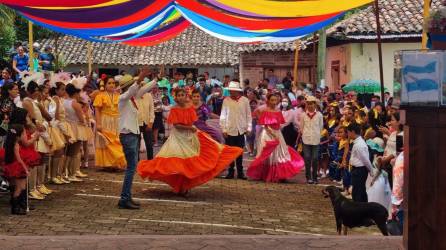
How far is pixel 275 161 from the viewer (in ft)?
43.1

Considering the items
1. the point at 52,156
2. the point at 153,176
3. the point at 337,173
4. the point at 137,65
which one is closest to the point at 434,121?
the point at 153,176

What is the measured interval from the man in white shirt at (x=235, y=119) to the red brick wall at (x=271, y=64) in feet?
54.8

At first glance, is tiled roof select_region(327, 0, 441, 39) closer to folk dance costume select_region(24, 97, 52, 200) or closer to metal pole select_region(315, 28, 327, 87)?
metal pole select_region(315, 28, 327, 87)

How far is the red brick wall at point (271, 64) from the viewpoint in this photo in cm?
3036

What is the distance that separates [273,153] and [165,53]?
22.9m

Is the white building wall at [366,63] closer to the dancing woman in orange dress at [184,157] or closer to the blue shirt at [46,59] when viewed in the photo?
the blue shirt at [46,59]

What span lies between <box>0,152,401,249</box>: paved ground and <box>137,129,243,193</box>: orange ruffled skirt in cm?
29

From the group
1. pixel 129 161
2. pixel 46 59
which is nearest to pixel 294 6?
pixel 129 161

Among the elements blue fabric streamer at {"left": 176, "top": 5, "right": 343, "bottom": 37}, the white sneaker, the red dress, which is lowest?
the white sneaker

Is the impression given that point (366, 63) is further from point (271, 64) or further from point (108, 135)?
point (108, 135)

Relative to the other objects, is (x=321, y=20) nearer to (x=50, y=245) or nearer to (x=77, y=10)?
(x=77, y=10)

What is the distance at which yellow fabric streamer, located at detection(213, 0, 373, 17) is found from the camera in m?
10.5

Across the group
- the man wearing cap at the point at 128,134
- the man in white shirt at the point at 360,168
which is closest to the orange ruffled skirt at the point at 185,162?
the man wearing cap at the point at 128,134

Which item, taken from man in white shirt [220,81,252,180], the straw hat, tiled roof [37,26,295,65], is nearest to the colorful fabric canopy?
man in white shirt [220,81,252,180]
